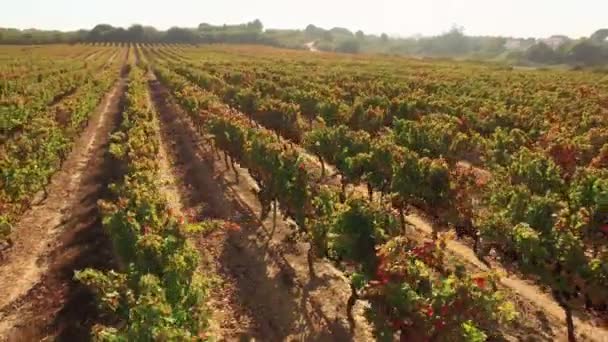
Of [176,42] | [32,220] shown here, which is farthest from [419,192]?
[176,42]

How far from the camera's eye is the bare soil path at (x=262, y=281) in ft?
55.3

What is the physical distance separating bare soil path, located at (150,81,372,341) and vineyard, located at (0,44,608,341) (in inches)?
3.0

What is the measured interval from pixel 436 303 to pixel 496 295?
1401mm

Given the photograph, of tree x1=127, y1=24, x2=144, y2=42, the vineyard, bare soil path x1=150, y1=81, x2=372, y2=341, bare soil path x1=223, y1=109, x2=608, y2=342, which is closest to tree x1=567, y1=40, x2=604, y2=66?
the vineyard

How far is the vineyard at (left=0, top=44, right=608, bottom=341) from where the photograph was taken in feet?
44.1

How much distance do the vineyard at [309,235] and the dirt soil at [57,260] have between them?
83mm

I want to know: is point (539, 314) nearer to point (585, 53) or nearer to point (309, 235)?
point (309, 235)

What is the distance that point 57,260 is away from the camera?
21.2 m

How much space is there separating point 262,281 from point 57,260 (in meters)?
8.87

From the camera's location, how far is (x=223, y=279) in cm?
1989

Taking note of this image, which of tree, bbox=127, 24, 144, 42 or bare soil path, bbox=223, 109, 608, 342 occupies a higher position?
tree, bbox=127, 24, 144, 42

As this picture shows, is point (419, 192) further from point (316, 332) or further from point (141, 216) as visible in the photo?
point (141, 216)

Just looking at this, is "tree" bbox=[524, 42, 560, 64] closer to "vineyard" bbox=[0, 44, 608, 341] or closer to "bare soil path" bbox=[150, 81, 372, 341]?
"vineyard" bbox=[0, 44, 608, 341]

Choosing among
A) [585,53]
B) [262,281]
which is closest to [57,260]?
[262,281]
